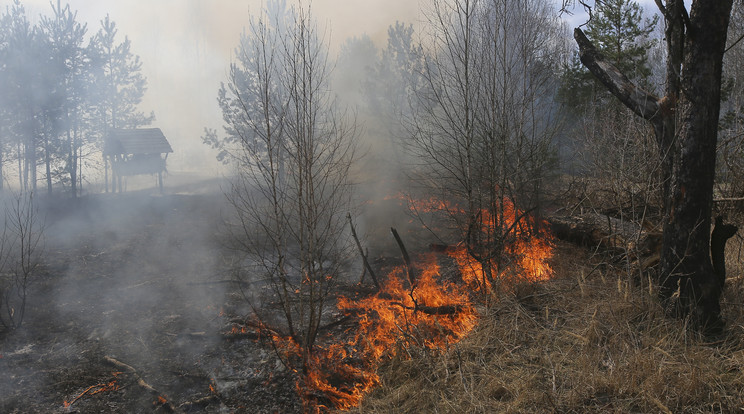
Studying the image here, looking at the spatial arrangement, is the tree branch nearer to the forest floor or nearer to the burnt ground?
the forest floor

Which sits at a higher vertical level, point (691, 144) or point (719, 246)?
point (691, 144)

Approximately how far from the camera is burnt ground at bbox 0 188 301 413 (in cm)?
522

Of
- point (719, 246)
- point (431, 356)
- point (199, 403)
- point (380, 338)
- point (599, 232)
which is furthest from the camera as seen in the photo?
point (599, 232)

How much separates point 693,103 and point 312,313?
4732 mm

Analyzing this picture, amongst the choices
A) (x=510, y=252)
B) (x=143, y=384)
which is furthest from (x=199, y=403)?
(x=510, y=252)

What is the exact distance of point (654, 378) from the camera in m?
3.30

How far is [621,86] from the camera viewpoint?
4328 millimetres

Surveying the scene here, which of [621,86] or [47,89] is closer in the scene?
[621,86]

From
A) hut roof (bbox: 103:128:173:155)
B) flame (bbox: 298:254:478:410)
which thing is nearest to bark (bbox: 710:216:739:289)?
flame (bbox: 298:254:478:410)

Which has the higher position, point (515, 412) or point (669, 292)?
point (669, 292)

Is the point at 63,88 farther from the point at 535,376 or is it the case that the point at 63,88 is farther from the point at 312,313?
the point at 535,376

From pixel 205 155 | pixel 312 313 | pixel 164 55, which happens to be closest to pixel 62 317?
pixel 312 313

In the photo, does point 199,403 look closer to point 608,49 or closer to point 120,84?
point 608,49

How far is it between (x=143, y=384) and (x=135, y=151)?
82.0 feet
